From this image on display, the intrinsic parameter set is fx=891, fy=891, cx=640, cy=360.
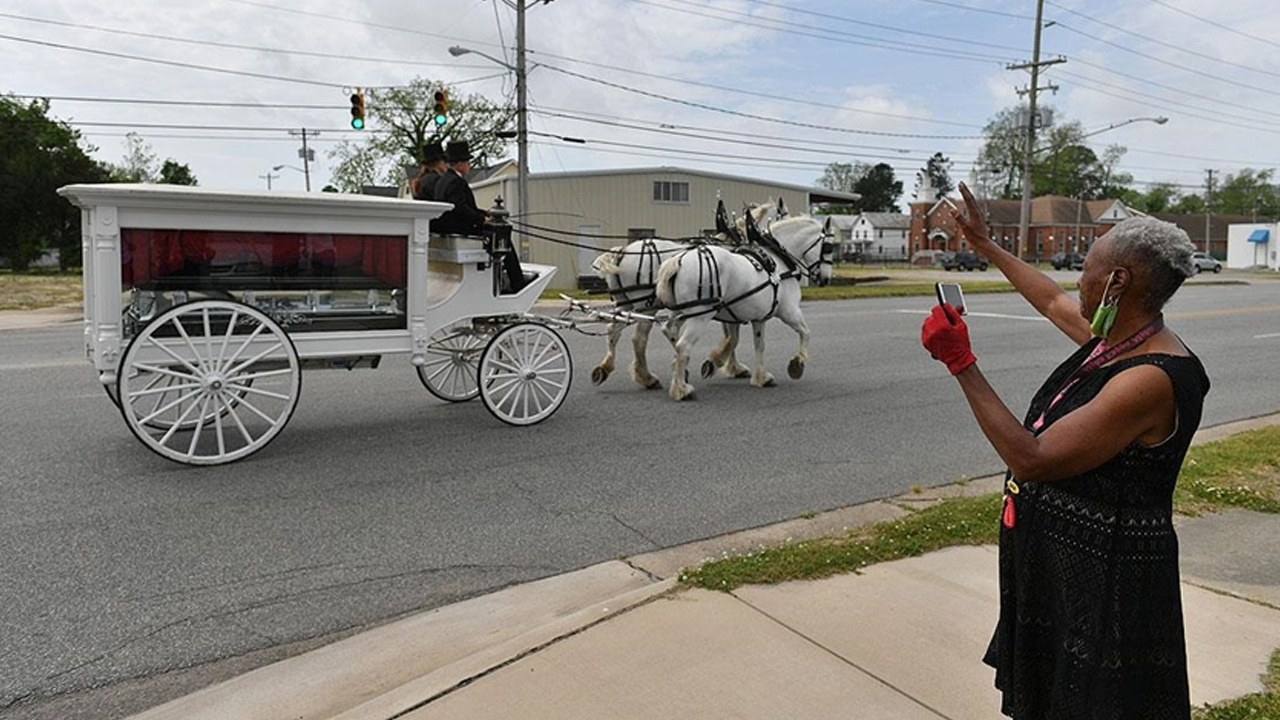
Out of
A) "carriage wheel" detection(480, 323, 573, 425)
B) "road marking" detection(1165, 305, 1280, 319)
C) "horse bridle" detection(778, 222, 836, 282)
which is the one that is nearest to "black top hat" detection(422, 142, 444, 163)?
"carriage wheel" detection(480, 323, 573, 425)

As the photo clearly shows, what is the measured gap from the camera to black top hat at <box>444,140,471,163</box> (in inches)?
330

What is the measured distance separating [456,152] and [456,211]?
794 mm

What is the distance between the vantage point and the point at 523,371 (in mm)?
8281

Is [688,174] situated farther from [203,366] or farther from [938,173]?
[938,173]

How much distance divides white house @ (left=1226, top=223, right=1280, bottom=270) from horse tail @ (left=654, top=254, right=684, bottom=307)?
266ft

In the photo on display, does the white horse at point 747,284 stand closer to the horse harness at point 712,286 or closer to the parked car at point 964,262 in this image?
the horse harness at point 712,286

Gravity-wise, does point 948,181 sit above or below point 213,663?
above

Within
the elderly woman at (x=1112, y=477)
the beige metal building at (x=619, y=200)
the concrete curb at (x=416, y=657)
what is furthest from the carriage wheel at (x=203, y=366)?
the beige metal building at (x=619, y=200)

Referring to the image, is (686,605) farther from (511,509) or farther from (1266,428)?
(1266,428)

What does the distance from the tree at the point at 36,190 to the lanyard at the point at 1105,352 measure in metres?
52.2

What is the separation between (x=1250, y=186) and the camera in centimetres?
11919

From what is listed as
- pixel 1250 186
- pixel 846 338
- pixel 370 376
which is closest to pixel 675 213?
pixel 846 338

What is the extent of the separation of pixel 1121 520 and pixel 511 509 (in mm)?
4237

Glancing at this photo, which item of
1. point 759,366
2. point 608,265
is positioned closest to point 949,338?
point 608,265
